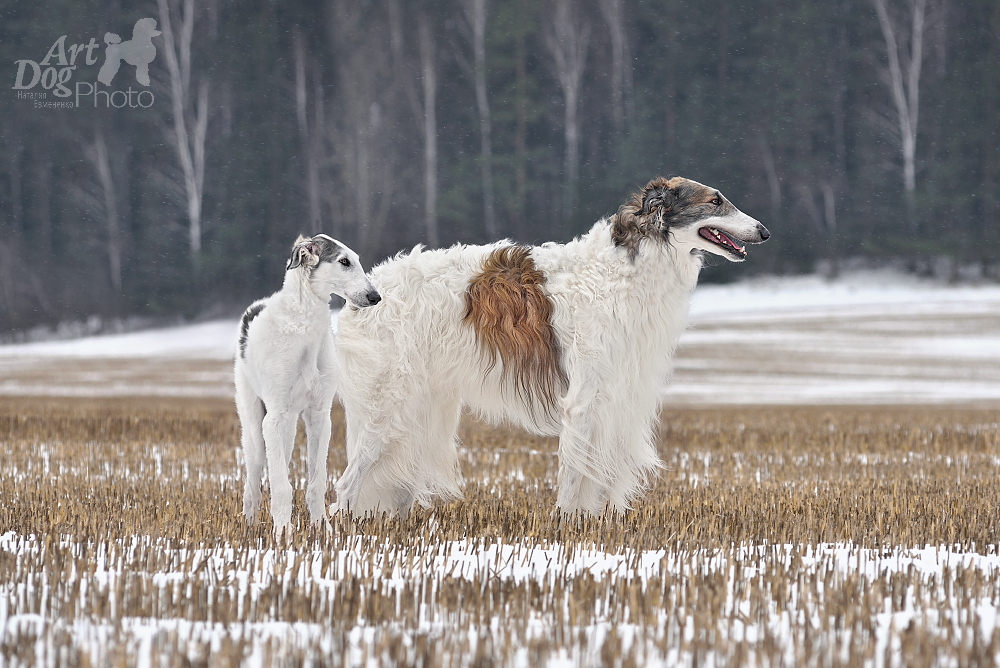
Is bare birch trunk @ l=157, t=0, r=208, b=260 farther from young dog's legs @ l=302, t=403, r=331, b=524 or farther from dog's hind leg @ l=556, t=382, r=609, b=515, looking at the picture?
dog's hind leg @ l=556, t=382, r=609, b=515

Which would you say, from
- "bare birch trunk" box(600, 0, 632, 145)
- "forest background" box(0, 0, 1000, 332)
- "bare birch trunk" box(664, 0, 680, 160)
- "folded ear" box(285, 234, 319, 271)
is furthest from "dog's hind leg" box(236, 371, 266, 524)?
"bare birch trunk" box(600, 0, 632, 145)

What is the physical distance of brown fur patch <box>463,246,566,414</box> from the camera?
579 centimetres

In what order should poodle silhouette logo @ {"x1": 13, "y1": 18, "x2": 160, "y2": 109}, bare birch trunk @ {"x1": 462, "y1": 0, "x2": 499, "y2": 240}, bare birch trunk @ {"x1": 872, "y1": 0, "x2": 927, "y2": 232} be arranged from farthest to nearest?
poodle silhouette logo @ {"x1": 13, "y1": 18, "x2": 160, "y2": 109}
bare birch trunk @ {"x1": 462, "y1": 0, "x2": 499, "y2": 240}
bare birch trunk @ {"x1": 872, "y1": 0, "x2": 927, "y2": 232}

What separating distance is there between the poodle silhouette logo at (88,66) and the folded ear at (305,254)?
29.4 m

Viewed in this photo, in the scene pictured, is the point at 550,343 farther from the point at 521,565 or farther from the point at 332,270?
the point at 521,565

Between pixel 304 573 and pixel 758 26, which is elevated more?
pixel 758 26

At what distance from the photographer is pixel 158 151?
1375 inches

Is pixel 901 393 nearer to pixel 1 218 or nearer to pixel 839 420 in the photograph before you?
pixel 839 420

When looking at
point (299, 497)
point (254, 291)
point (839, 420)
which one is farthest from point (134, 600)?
point (254, 291)

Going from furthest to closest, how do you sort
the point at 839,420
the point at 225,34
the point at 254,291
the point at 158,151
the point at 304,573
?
the point at 158,151 < the point at 225,34 < the point at 254,291 < the point at 839,420 < the point at 304,573

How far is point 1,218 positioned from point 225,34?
1153cm

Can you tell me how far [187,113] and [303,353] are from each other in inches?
1174

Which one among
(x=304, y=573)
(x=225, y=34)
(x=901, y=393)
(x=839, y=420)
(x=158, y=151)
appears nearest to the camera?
(x=304, y=573)

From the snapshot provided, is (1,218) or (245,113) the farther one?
(1,218)
